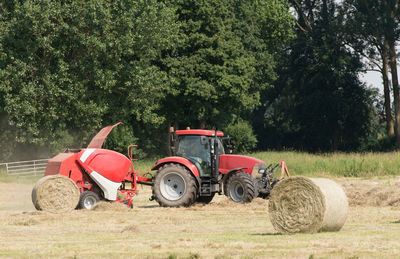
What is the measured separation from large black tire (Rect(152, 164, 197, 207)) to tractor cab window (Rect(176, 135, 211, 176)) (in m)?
0.46

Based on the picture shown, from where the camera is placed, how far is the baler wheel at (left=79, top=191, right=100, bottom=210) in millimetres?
20797

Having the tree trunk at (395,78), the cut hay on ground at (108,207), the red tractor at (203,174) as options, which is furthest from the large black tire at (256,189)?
the tree trunk at (395,78)

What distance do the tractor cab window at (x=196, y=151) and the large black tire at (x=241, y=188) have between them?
771 mm

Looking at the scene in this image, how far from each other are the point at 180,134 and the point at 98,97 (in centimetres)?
2100

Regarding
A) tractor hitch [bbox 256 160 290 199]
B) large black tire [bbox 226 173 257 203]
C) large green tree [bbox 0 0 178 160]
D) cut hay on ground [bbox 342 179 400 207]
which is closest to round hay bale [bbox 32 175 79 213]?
large black tire [bbox 226 173 257 203]

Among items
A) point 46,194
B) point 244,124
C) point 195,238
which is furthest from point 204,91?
point 195,238

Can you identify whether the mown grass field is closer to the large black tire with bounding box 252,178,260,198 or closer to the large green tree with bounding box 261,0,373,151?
the large black tire with bounding box 252,178,260,198

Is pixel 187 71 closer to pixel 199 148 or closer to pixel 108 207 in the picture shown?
pixel 199 148

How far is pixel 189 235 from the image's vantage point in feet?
48.2

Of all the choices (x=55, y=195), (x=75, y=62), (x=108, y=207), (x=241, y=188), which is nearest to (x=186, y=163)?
(x=241, y=188)

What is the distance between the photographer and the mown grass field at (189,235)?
477 inches

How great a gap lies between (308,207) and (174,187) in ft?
26.1

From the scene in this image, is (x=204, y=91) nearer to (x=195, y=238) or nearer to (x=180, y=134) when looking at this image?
(x=180, y=134)

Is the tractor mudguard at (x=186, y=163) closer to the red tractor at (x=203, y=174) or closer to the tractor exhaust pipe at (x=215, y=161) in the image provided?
the red tractor at (x=203, y=174)
